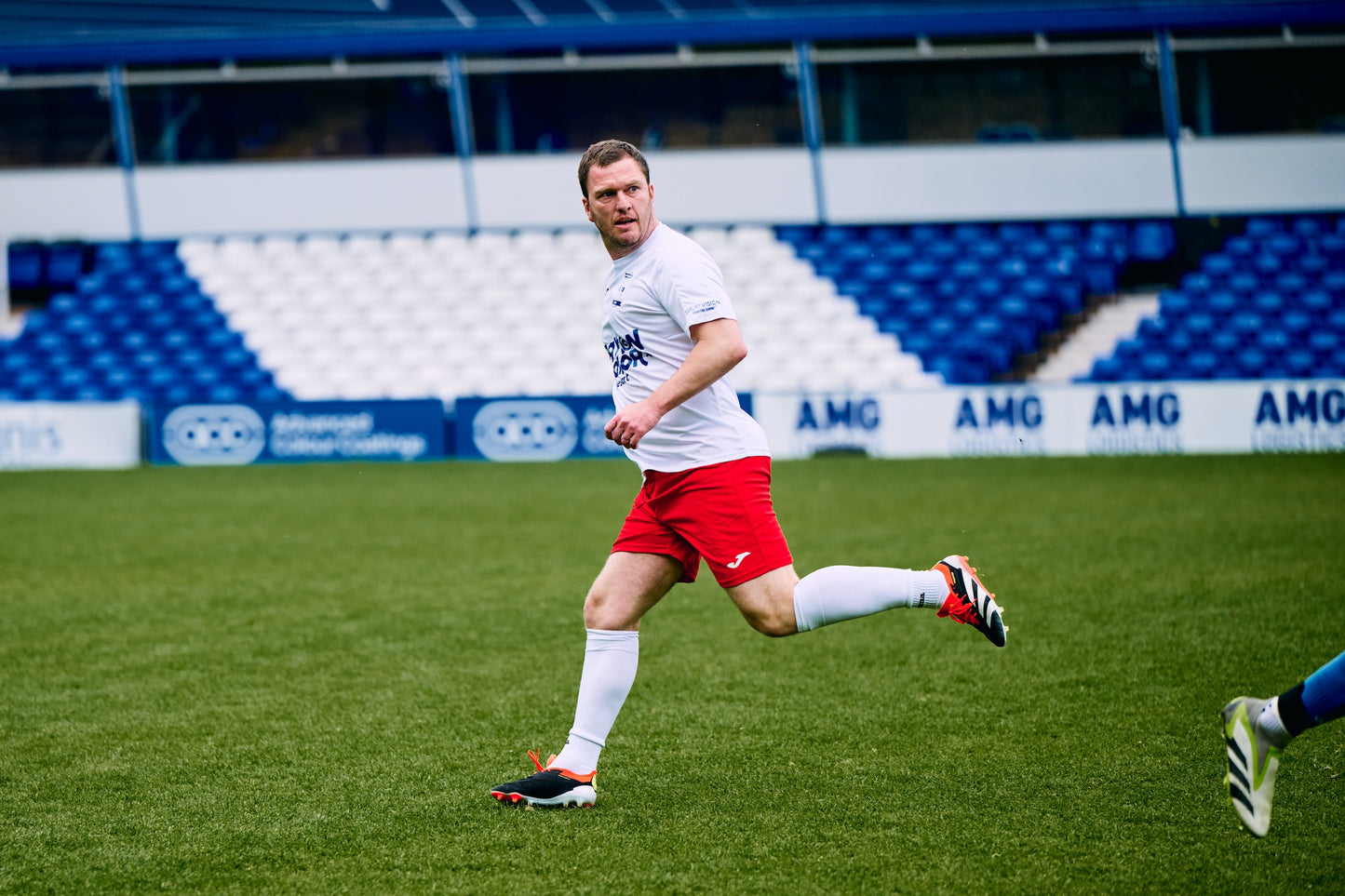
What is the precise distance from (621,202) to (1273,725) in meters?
2.26

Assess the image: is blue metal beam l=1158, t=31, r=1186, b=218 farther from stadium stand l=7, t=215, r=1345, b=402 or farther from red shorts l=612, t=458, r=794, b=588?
red shorts l=612, t=458, r=794, b=588

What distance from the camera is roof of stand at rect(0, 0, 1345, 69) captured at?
21.1 meters

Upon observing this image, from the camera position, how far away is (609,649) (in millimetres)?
4172

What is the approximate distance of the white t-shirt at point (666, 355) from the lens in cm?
398

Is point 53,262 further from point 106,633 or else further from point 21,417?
point 106,633

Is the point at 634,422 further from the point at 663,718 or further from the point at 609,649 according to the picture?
the point at 663,718

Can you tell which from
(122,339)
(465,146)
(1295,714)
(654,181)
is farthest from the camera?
(465,146)

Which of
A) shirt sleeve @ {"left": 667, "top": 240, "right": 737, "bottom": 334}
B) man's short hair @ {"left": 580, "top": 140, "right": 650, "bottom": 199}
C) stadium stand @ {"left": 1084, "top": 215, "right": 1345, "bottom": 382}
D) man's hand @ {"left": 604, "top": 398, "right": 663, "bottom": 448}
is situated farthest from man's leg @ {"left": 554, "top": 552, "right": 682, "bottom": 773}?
stadium stand @ {"left": 1084, "top": 215, "right": 1345, "bottom": 382}

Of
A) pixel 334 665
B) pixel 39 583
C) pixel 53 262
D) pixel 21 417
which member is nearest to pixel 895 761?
pixel 334 665

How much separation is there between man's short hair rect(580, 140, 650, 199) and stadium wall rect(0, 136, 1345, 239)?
1824 centimetres

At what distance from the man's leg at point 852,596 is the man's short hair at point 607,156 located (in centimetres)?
128

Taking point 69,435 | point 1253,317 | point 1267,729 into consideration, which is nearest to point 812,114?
point 1253,317

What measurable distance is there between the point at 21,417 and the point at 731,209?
11.1 metres

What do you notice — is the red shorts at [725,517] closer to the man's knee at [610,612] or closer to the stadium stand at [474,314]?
the man's knee at [610,612]
